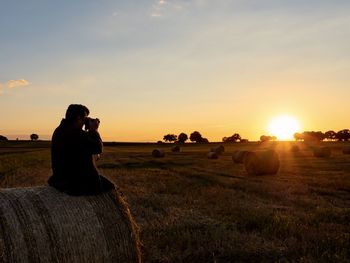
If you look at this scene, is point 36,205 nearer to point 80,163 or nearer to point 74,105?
point 80,163

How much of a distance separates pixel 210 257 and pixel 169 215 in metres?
3.60

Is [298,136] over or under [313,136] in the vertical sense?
over

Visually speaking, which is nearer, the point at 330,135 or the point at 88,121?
the point at 88,121

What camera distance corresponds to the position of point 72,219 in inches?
273

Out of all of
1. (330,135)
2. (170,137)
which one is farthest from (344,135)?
(170,137)

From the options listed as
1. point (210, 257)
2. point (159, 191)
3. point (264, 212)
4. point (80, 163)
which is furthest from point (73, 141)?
point (159, 191)

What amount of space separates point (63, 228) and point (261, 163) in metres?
21.9

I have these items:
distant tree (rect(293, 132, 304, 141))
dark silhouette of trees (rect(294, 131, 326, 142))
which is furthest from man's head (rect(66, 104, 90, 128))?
distant tree (rect(293, 132, 304, 141))

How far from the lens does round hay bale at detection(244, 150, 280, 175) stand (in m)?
27.6

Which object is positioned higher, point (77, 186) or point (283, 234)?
point (77, 186)

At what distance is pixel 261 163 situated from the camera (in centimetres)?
2766

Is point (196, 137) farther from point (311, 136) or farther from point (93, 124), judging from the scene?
point (93, 124)

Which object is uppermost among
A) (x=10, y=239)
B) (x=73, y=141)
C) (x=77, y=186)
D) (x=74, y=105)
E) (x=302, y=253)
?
(x=74, y=105)

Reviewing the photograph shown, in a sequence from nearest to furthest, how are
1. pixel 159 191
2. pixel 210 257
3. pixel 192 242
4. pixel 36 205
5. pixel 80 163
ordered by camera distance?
pixel 36 205 → pixel 80 163 → pixel 210 257 → pixel 192 242 → pixel 159 191
